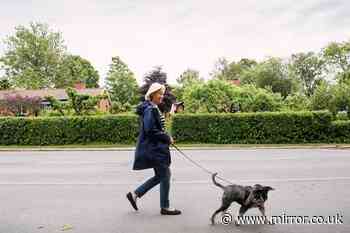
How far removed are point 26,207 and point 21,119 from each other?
16556mm

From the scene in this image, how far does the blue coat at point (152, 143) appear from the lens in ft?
18.5

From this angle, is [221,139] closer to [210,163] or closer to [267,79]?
[210,163]

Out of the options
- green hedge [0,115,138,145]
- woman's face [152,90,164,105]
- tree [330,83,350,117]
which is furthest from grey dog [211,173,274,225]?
tree [330,83,350,117]

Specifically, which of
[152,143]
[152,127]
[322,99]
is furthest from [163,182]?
[322,99]

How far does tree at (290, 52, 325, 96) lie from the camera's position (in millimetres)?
78500

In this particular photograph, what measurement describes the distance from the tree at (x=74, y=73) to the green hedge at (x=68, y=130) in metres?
46.9

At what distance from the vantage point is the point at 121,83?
196 ft

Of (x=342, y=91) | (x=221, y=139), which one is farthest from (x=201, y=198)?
(x=342, y=91)

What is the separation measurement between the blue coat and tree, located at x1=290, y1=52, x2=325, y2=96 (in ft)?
251

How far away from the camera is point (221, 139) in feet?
68.6

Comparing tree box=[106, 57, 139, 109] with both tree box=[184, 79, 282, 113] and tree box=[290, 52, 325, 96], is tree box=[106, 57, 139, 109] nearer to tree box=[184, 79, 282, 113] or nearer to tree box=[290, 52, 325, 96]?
tree box=[184, 79, 282, 113]

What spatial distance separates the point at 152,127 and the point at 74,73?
80.2 metres

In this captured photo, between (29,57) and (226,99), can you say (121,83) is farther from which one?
(226,99)

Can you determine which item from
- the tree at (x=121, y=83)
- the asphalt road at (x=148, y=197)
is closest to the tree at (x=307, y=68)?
the tree at (x=121, y=83)
